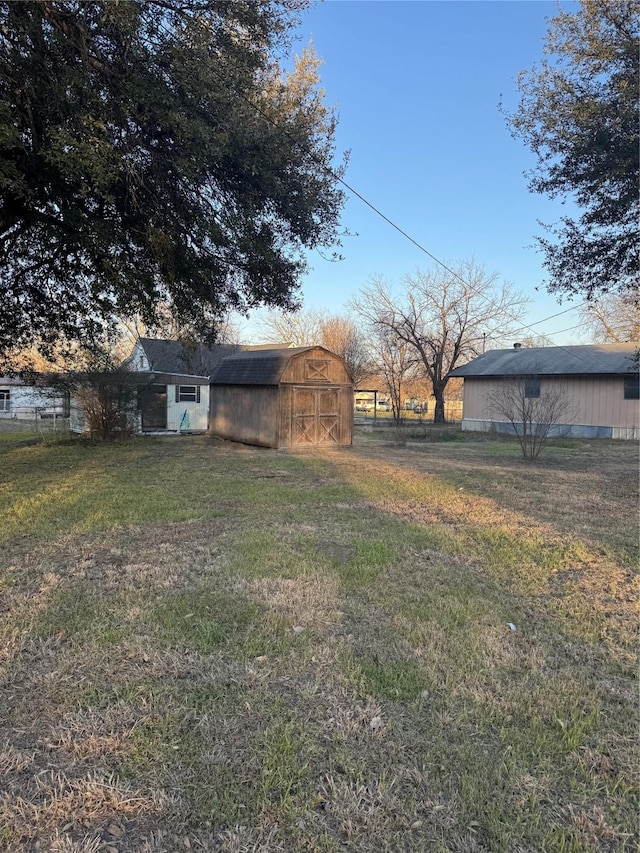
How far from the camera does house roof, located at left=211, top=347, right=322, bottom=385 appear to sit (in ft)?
52.9

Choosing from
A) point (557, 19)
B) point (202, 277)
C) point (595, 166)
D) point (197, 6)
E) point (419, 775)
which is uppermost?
point (557, 19)

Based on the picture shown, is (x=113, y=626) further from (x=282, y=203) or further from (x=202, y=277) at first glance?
(x=282, y=203)

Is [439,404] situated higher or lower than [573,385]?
lower

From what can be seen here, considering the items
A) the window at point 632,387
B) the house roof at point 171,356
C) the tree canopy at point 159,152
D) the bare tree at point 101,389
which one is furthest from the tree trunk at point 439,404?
the tree canopy at point 159,152

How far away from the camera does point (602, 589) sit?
13.0ft

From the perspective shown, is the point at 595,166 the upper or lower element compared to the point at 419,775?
upper

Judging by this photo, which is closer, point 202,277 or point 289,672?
point 289,672

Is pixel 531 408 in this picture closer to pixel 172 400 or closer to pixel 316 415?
pixel 316 415

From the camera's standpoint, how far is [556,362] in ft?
74.9

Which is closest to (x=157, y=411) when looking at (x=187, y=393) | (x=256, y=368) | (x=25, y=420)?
(x=187, y=393)

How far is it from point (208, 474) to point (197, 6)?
7195 mm

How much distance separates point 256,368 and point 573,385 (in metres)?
13.7

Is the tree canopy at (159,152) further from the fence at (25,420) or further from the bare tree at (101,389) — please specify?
the fence at (25,420)

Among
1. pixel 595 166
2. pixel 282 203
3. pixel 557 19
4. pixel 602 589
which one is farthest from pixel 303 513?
pixel 557 19
